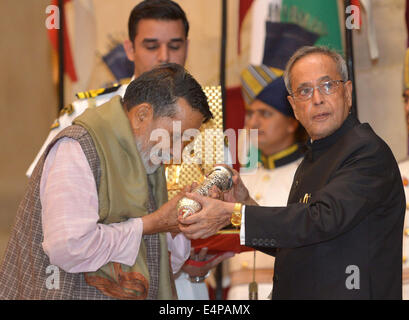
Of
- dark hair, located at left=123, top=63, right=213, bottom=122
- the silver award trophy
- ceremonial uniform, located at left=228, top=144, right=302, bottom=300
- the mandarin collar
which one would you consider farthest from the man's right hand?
ceremonial uniform, located at left=228, top=144, right=302, bottom=300

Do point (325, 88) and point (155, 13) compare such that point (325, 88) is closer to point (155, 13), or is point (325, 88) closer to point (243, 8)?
point (155, 13)

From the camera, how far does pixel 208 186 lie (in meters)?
3.01

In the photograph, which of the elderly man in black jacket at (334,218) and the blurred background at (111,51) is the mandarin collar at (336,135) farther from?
the blurred background at (111,51)

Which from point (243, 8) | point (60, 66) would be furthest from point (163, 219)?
point (243, 8)

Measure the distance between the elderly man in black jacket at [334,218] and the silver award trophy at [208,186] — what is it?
0.03 meters

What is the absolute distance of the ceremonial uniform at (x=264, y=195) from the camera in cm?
457

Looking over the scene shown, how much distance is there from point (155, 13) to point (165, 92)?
1.29m

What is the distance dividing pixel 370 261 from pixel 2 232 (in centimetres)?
410

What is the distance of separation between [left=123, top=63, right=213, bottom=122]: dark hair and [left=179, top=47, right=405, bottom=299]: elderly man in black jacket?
0.40 metres

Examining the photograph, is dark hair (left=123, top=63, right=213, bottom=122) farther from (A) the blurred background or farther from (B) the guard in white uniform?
(A) the blurred background

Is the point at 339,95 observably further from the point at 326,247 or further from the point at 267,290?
the point at 267,290

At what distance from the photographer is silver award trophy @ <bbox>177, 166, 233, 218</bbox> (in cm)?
285

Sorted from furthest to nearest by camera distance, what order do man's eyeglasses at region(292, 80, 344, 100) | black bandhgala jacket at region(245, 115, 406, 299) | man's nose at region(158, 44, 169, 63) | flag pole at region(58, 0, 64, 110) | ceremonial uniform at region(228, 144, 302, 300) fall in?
flag pole at region(58, 0, 64, 110)
ceremonial uniform at region(228, 144, 302, 300)
man's nose at region(158, 44, 169, 63)
man's eyeglasses at region(292, 80, 344, 100)
black bandhgala jacket at region(245, 115, 406, 299)
